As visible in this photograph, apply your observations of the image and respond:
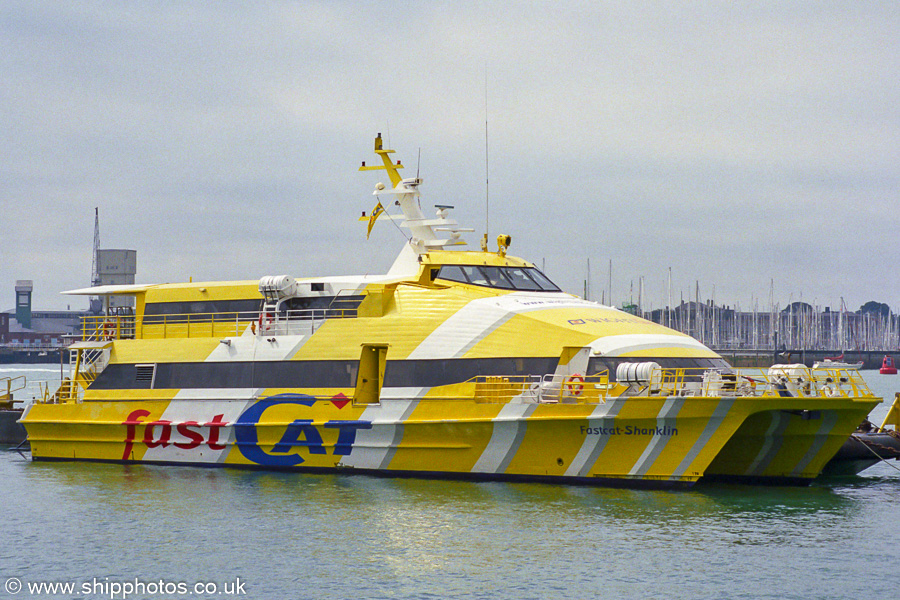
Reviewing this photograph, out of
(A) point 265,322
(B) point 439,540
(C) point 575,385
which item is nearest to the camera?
(B) point 439,540

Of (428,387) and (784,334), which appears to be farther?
(784,334)

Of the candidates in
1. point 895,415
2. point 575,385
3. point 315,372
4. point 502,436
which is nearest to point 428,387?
point 502,436

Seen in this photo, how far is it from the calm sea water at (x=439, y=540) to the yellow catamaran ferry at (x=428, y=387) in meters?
0.71

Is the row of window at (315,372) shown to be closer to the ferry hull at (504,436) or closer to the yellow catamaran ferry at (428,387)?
the yellow catamaran ferry at (428,387)

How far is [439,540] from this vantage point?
16.3 meters

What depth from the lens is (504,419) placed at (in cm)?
2002

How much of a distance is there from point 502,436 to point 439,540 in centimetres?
427

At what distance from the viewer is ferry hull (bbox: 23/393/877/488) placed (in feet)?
62.6

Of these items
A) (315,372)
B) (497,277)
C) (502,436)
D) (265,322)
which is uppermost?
(497,277)

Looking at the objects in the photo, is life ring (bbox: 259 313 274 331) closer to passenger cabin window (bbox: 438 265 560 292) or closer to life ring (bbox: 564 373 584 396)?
passenger cabin window (bbox: 438 265 560 292)

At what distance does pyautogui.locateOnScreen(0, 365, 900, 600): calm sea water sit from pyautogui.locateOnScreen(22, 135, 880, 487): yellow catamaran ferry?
0.71 metres

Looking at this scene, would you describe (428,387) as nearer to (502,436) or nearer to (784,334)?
(502,436)

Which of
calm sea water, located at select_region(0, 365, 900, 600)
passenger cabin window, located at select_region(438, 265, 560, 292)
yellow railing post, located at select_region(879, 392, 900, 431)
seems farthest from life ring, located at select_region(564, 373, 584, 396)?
yellow railing post, located at select_region(879, 392, 900, 431)

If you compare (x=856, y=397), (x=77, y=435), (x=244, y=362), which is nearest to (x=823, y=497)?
(x=856, y=397)
